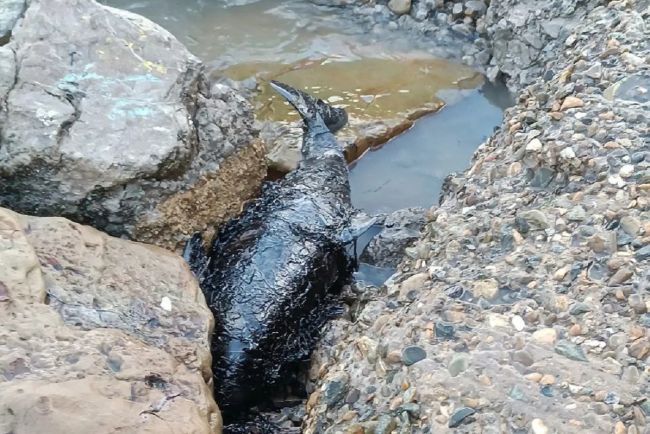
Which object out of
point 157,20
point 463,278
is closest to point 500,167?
point 463,278

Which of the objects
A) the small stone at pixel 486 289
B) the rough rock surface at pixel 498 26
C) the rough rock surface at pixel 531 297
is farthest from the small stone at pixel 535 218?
the rough rock surface at pixel 498 26

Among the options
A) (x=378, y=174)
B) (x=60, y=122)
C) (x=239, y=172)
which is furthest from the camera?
(x=378, y=174)

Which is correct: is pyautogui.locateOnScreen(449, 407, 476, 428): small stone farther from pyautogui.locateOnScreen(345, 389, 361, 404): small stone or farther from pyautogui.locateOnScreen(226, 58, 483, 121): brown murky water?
pyautogui.locateOnScreen(226, 58, 483, 121): brown murky water

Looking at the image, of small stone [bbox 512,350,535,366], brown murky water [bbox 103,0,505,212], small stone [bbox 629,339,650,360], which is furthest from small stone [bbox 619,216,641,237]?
brown murky water [bbox 103,0,505,212]

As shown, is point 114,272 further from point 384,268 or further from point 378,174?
point 378,174

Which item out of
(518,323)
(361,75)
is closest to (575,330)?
(518,323)

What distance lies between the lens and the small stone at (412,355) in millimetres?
2873

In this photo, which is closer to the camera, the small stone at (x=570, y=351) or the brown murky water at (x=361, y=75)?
the small stone at (x=570, y=351)

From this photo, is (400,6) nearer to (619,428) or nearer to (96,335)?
(96,335)

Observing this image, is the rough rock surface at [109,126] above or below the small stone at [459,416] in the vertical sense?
above

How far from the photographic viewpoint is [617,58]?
3.96 m

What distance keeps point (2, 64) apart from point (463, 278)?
2.47 meters

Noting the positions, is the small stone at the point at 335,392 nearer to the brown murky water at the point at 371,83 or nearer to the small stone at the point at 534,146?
the small stone at the point at 534,146

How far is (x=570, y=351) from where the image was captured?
272cm
